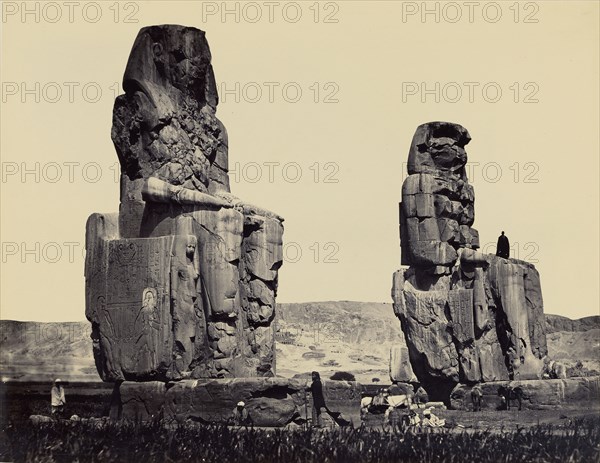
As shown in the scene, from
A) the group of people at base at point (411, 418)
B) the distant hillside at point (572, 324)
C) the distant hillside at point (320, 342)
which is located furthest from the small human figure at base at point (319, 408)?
the distant hillside at point (572, 324)

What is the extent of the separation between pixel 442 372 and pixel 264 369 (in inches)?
218

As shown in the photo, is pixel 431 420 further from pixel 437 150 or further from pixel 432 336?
pixel 437 150

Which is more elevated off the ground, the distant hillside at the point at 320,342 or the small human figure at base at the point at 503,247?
the small human figure at base at the point at 503,247

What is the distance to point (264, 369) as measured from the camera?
15.1m

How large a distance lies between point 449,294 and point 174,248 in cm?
711

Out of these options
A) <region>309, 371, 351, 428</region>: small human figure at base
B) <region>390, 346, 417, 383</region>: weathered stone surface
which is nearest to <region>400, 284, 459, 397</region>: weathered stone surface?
<region>390, 346, 417, 383</region>: weathered stone surface

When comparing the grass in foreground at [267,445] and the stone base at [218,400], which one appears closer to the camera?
the grass in foreground at [267,445]

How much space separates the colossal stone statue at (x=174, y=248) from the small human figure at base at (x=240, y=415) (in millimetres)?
1016

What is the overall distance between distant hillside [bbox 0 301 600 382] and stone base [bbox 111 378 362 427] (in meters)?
25.6

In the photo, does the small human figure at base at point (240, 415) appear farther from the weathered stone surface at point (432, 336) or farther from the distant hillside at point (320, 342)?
the distant hillside at point (320, 342)

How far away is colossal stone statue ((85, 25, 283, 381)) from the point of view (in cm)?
1404

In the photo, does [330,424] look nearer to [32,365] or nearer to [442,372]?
[442,372]

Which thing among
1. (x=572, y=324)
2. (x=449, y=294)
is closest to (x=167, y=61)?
(x=449, y=294)

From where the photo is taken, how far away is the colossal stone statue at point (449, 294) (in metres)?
19.8
